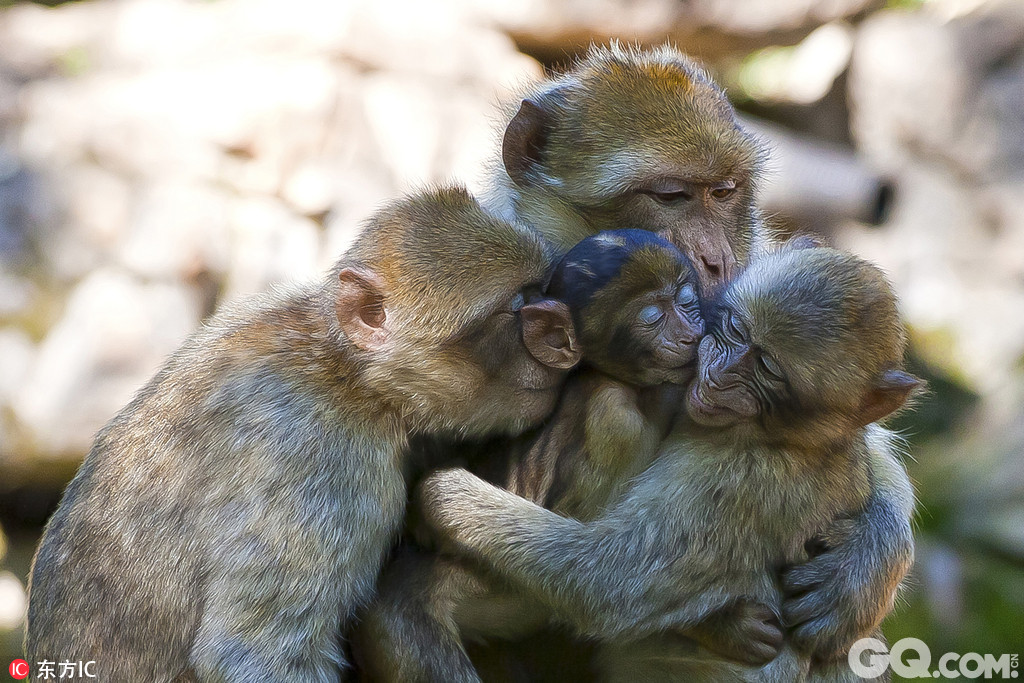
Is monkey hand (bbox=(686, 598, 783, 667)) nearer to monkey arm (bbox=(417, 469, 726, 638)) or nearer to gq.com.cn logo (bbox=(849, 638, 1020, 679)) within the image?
monkey arm (bbox=(417, 469, 726, 638))

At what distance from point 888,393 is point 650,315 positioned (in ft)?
1.96

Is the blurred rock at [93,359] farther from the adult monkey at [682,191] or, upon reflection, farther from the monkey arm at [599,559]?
the monkey arm at [599,559]

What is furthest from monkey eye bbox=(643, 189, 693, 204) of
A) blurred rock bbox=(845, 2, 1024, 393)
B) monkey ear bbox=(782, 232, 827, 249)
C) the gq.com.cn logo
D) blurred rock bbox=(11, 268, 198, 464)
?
blurred rock bbox=(845, 2, 1024, 393)

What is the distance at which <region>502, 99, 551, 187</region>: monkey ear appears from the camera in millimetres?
3410

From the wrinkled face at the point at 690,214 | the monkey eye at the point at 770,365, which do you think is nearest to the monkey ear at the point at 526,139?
the wrinkled face at the point at 690,214

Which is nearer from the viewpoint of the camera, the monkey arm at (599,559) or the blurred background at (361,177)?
the monkey arm at (599,559)

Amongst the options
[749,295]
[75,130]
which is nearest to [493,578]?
[749,295]

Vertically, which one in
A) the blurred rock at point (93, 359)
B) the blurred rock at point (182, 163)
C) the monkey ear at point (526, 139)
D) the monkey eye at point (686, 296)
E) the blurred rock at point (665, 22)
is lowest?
the blurred rock at point (93, 359)

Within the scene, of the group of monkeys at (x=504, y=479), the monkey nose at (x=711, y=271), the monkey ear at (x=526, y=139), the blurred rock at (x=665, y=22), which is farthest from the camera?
the blurred rock at (x=665, y=22)

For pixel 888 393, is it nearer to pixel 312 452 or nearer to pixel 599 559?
pixel 599 559

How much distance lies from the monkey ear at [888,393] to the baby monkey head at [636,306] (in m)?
0.44

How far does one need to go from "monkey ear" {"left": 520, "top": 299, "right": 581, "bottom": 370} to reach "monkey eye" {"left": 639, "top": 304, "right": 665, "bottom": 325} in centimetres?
18

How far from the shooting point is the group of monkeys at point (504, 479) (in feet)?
8.54

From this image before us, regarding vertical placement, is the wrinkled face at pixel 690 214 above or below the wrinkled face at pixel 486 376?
above
